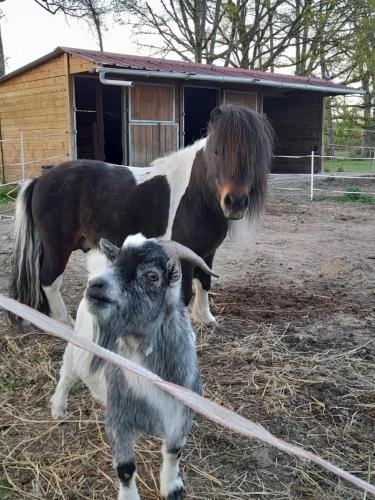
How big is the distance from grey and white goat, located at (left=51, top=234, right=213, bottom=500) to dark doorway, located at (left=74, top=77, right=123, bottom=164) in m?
12.5

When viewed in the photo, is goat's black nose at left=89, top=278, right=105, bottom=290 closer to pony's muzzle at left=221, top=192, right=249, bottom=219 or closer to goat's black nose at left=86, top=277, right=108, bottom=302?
goat's black nose at left=86, top=277, right=108, bottom=302

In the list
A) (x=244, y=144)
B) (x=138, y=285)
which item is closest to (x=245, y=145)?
(x=244, y=144)

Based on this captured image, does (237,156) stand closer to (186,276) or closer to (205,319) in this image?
(186,276)

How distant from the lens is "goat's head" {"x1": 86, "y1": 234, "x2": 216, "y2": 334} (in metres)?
1.89

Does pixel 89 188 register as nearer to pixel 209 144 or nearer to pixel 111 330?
pixel 209 144

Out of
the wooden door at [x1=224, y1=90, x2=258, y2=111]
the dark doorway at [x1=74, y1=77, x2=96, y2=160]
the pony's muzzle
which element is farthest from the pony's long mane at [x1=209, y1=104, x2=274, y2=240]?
the dark doorway at [x1=74, y1=77, x2=96, y2=160]

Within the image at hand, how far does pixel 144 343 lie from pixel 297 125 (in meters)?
15.8

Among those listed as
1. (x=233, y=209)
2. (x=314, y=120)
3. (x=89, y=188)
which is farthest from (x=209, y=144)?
(x=314, y=120)

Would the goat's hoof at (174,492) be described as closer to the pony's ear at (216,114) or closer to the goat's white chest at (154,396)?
the goat's white chest at (154,396)

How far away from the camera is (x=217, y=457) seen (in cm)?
261

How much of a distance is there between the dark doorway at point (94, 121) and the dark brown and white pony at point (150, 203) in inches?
401

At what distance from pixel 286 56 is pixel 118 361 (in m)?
26.0

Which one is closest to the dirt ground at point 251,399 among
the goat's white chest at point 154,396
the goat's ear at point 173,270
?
the goat's white chest at point 154,396

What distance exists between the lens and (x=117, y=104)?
15828mm
